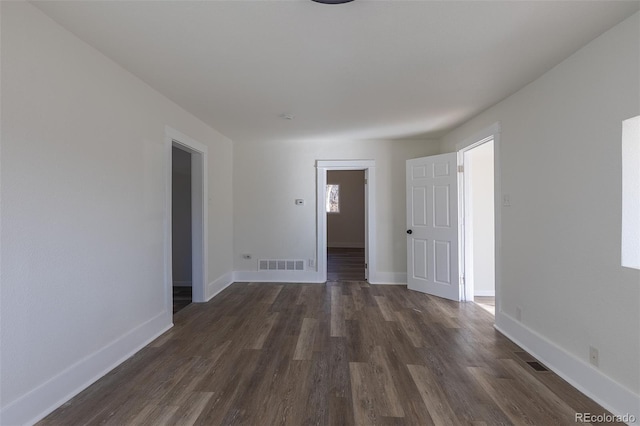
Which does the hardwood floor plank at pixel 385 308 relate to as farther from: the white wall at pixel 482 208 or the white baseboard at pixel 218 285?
the white baseboard at pixel 218 285

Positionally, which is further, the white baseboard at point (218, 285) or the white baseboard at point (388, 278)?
the white baseboard at point (388, 278)

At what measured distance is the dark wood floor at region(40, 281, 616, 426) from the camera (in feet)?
5.63

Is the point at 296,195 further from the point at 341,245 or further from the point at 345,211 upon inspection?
the point at 341,245

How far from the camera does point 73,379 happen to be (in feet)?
6.21

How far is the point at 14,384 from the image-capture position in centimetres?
153

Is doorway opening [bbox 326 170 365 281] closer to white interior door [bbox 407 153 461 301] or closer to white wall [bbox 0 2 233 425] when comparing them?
white interior door [bbox 407 153 461 301]

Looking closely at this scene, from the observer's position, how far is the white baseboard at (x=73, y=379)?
1.56 m

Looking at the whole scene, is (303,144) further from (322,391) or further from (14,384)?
(14,384)

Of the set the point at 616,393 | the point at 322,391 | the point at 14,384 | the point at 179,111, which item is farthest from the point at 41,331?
the point at 616,393

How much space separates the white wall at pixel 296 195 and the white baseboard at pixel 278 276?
0.11m

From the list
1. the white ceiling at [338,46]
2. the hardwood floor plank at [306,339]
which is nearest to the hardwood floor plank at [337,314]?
the hardwood floor plank at [306,339]

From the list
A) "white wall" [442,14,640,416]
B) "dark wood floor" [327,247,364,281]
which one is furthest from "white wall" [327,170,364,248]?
"white wall" [442,14,640,416]

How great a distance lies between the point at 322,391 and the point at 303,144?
3795 millimetres

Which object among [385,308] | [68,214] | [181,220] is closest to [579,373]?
[385,308]
